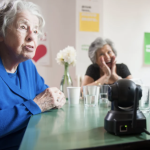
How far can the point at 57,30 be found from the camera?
2.64m

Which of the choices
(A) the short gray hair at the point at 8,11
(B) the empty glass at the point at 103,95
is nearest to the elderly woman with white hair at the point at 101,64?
(B) the empty glass at the point at 103,95

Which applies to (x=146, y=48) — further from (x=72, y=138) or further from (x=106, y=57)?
(x=72, y=138)

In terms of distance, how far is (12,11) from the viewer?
1.02 meters

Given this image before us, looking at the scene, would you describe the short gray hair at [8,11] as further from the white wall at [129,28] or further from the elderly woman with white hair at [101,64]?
the white wall at [129,28]

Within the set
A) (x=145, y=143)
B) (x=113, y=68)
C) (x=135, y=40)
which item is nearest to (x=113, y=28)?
(x=135, y=40)

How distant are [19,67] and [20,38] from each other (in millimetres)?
221

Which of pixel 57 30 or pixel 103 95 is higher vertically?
pixel 57 30

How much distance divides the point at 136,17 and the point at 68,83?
85.2 inches

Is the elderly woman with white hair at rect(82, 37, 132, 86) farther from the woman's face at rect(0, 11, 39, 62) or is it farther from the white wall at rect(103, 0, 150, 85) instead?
the woman's face at rect(0, 11, 39, 62)

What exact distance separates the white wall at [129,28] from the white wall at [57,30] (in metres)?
0.59

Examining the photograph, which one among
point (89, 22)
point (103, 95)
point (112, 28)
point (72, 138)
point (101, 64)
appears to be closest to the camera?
point (72, 138)

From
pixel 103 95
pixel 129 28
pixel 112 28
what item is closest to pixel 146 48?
pixel 129 28

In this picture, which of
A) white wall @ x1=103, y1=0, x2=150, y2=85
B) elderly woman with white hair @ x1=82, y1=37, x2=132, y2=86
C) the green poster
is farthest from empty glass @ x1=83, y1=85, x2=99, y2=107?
the green poster

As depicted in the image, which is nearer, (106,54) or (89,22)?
(106,54)
